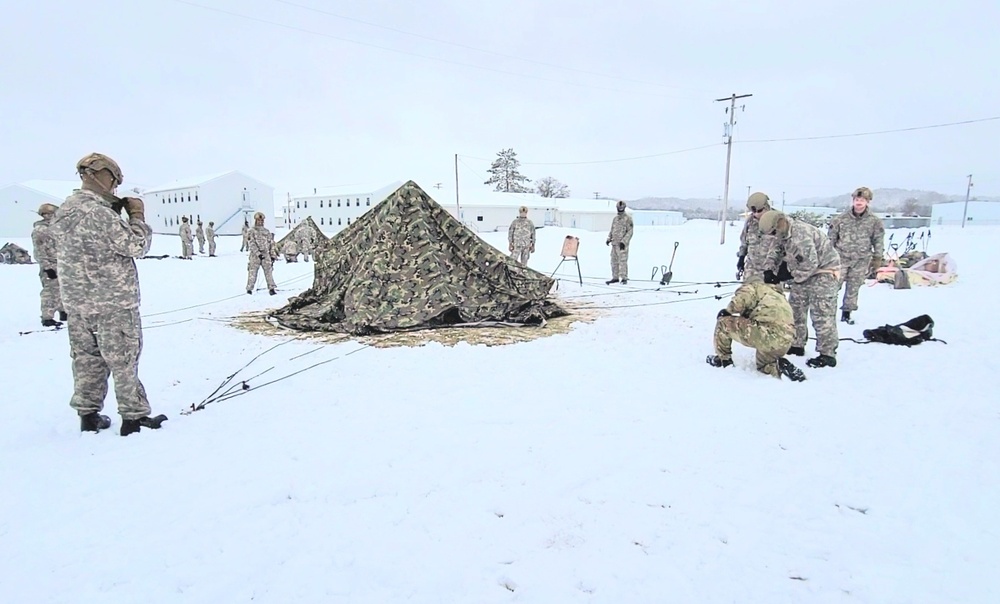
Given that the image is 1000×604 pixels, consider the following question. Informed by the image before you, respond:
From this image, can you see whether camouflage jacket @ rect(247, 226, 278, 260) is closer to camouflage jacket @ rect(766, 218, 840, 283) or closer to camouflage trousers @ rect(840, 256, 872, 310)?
camouflage jacket @ rect(766, 218, 840, 283)

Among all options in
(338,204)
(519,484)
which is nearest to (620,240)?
(519,484)

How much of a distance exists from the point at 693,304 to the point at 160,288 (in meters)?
11.8

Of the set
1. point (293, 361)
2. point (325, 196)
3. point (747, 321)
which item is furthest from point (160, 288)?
point (325, 196)

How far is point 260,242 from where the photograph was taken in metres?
10.4

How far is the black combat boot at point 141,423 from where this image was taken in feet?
11.6

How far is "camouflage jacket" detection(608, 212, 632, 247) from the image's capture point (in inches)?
431

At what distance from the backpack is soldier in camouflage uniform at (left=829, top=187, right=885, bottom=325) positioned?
91 centimetres

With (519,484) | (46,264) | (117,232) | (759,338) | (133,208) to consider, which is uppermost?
(133,208)

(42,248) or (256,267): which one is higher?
(42,248)

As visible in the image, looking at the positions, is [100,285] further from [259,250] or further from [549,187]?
[549,187]

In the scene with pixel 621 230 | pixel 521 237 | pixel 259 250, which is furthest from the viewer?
pixel 521 237

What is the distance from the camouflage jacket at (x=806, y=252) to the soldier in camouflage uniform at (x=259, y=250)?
944 cm

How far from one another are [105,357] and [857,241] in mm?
8161

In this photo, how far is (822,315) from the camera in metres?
4.91
